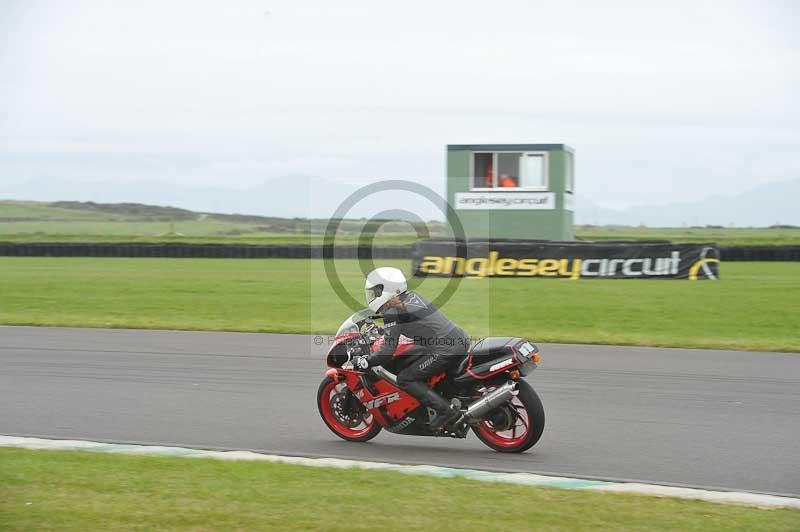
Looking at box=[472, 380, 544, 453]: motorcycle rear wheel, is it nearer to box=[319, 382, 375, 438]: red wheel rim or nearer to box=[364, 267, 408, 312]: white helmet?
box=[319, 382, 375, 438]: red wheel rim

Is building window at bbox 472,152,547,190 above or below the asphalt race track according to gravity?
above

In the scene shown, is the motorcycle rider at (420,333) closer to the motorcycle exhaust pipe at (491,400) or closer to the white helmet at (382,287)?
the white helmet at (382,287)

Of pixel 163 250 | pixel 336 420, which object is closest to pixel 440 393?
pixel 336 420

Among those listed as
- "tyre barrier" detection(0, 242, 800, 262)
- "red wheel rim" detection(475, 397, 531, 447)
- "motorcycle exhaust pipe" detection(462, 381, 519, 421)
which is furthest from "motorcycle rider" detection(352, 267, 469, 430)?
"tyre barrier" detection(0, 242, 800, 262)

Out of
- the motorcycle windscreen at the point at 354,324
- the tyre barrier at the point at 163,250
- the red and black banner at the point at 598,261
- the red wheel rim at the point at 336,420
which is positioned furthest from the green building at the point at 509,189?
the motorcycle windscreen at the point at 354,324

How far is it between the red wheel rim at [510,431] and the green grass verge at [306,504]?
1.32m

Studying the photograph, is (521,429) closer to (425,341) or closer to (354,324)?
(425,341)

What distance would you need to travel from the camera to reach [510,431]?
7.57 metres

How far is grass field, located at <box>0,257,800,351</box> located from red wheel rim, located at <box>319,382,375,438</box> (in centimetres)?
737

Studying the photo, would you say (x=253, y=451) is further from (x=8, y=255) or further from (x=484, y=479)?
(x=8, y=255)

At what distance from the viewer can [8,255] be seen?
38.9m

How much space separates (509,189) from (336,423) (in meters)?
21.8

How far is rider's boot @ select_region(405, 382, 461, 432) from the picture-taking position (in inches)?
297

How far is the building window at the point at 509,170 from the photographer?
29234 millimetres
